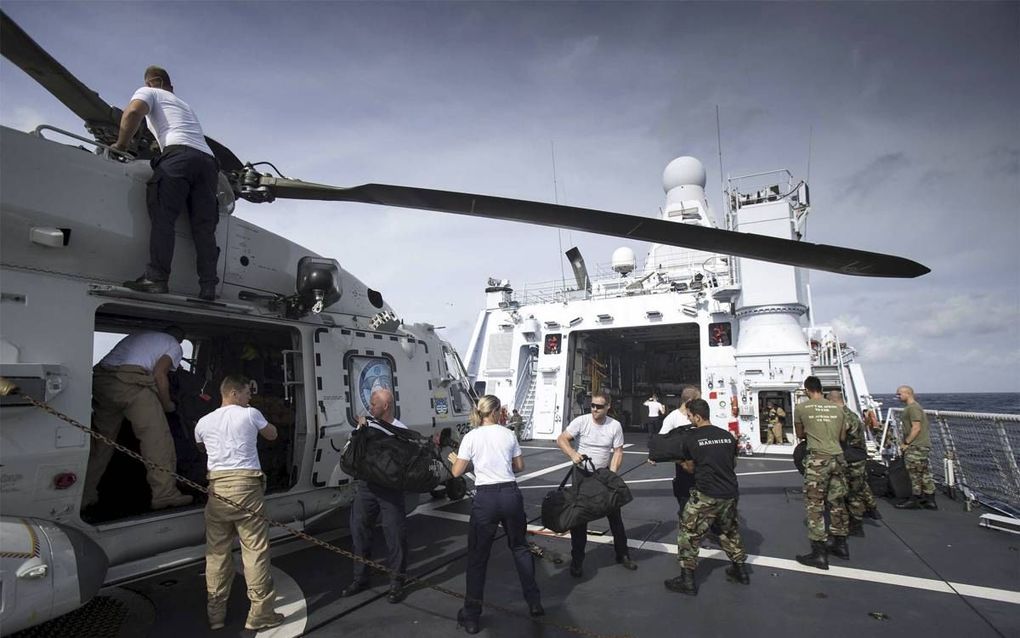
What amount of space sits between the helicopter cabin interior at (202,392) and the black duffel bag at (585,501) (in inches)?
98.7

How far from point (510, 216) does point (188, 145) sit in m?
2.46

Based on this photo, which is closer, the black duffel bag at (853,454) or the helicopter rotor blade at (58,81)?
the helicopter rotor blade at (58,81)

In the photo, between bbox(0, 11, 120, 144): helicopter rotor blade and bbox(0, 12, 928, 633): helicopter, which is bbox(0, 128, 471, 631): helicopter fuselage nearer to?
bbox(0, 12, 928, 633): helicopter

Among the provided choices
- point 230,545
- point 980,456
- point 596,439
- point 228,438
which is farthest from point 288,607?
point 980,456

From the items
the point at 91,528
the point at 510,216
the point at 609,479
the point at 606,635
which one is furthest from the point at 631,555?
the point at 91,528

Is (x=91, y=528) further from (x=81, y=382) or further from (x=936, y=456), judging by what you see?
(x=936, y=456)

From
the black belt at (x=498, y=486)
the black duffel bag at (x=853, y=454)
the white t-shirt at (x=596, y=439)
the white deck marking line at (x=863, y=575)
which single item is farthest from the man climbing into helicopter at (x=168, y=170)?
the black duffel bag at (x=853, y=454)

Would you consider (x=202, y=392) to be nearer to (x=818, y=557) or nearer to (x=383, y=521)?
(x=383, y=521)

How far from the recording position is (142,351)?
4051 millimetres

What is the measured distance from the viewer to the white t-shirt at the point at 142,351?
399 cm

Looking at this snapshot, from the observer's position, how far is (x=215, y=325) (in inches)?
219

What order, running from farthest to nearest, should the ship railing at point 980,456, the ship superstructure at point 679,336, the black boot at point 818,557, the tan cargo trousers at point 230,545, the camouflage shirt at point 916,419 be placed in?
1. the ship superstructure at point 679,336
2. the camouflage shirt at point 916,419
3. the ship railing at point 980,456
4. the black boot at point 818,557
5. the tan cargo trousers at point 230,545

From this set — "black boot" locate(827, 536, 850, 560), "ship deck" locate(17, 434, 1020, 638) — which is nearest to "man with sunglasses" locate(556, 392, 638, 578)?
"ship deck" locate(17, 434, 1020, 638)

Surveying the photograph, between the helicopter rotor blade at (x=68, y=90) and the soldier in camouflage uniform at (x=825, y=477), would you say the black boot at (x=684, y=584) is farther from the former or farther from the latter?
the helicopter rotor blade at (x=68, y=90)
